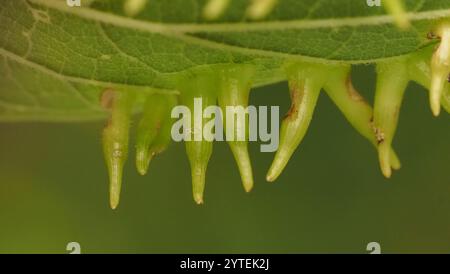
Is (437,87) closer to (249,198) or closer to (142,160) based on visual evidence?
(142,160)

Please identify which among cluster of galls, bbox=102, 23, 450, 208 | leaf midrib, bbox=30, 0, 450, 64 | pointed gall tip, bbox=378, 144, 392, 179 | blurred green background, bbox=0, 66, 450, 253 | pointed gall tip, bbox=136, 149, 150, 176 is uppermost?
blurred green background, bbox=0, 66, 450, 253

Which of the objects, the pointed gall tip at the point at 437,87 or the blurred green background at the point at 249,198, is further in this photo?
the blurred green background at the point at 249,198

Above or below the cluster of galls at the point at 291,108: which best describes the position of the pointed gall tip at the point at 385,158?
below

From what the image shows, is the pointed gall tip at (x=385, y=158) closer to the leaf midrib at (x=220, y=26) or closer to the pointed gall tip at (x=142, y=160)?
the leaf midrib at (x=220, y=26)

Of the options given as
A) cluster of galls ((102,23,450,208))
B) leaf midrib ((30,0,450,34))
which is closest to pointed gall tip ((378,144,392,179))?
cluster of galls ((102,23,450,208))

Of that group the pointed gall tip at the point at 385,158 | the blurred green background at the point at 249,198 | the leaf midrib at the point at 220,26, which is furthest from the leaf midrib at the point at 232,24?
the blurred green background at the point at 249,198

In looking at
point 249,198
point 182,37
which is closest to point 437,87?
point 182,37

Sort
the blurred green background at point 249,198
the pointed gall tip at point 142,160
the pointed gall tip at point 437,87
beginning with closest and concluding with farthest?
1. the pointed gall tip at point 437,87
2. the pointed gall tip at point 142,160
3. the blurred green background at point 249,198

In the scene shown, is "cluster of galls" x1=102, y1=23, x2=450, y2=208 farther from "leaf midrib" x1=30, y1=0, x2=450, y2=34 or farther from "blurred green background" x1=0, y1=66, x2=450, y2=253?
"blurred green background" x1=0, y1=66, x2=450, y2=253
